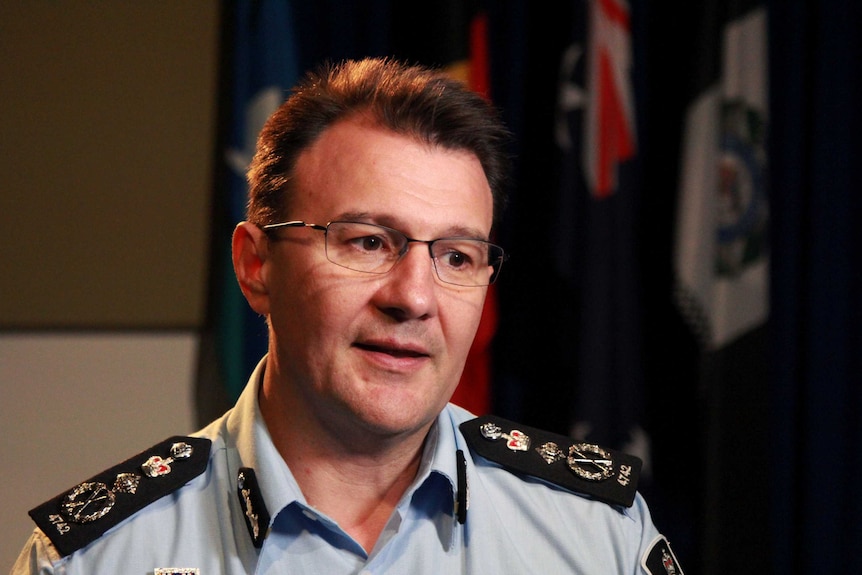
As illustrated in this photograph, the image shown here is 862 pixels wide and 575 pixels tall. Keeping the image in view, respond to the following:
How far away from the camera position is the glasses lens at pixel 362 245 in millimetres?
1341

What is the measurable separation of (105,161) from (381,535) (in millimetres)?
1972

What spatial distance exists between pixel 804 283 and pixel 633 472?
1.44 m

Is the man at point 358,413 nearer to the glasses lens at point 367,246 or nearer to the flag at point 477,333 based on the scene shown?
the glasses lens at point 367,246

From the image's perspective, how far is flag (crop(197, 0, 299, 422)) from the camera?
2922 mm

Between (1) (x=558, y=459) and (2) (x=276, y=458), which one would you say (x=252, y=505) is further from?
(1) (x=558, y=459)

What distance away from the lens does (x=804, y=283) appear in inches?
109

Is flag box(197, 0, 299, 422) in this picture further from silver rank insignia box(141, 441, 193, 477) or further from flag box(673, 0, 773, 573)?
silver rank insignia box(141, 441, 193, 477)

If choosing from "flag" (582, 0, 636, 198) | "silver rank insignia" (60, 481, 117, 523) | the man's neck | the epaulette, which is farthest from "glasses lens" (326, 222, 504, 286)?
"flag" (582, 0, 636, 198)

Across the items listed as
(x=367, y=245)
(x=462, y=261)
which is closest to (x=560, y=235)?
(x=462, y=261)

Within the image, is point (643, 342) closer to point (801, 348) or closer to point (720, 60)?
point (801, 348)

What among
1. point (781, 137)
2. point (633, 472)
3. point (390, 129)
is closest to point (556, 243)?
point (781, 137)

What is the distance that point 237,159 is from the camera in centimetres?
293

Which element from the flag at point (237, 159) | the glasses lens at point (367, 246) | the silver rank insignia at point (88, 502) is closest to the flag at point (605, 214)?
the flag at point (237, 159)

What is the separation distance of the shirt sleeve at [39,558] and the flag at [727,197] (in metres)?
2.04
